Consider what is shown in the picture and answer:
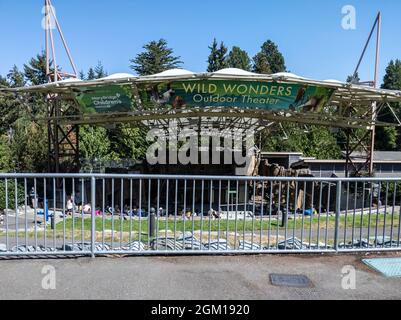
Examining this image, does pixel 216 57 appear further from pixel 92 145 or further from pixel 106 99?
pixel 106 99

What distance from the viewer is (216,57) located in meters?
63.7

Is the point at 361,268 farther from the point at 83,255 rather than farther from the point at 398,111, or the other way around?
the point at 398,111

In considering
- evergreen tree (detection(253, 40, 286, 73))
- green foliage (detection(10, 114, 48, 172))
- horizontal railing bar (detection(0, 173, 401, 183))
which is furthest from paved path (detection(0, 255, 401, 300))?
evergreen tree (detection(253, 40, 286, 73))

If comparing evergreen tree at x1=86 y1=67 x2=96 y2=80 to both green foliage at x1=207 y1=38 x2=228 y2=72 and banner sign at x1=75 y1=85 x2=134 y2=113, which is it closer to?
green foliage at x1=207 y1=38 x2=228 y2=72

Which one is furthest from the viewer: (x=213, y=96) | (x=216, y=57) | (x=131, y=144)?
(x=216, y=57)

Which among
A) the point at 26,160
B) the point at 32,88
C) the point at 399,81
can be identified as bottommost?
the point at 26,160

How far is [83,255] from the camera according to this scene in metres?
4.68

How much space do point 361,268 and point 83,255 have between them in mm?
3615

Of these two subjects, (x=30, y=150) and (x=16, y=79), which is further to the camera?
(x=16, y=79)

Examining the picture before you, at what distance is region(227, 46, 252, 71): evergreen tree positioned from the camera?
73.0 m

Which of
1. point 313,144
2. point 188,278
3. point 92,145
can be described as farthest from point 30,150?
point 188,278

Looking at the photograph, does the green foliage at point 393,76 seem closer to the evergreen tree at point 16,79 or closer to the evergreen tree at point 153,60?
the evergreen tree at point 153,60

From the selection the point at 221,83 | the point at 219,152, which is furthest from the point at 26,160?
the point at 221,83

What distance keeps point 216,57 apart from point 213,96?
4832 centimetres
